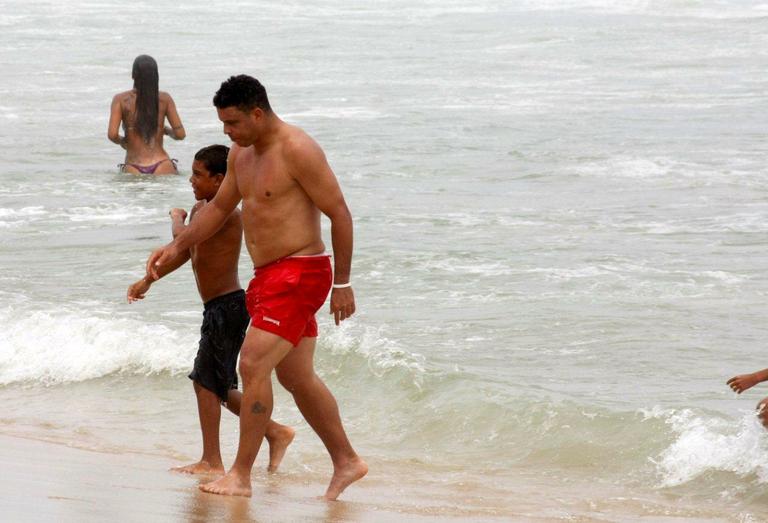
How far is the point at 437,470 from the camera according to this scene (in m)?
7.07

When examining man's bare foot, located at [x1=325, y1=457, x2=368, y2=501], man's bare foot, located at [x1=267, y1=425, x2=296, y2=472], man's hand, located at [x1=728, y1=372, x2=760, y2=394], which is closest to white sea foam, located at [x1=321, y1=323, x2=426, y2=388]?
man's bare foot, located at [x1=267, y1=425, x2=296, y2=472]

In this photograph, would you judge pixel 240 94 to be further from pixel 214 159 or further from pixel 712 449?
pixel 712 449

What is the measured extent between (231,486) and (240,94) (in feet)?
4.67

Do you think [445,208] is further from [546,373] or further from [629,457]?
[629,457]

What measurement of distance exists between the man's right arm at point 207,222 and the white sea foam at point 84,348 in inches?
129

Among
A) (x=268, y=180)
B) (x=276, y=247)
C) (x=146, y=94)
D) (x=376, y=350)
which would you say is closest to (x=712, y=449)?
(x=376, y=350)

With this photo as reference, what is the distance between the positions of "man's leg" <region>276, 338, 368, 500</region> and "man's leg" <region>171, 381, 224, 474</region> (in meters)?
0.60

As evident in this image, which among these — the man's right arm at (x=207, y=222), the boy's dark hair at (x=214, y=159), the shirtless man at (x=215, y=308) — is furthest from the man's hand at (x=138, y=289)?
the boy's dark hair at (x=214, y=159)

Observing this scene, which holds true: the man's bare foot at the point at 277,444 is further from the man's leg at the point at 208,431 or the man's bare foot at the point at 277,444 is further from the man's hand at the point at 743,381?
the man's hand at the point at 743,381

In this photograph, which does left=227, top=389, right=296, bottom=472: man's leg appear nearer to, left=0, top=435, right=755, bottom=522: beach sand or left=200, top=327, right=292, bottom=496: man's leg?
left=0, top=435, right=755, bottom=522: beach sand

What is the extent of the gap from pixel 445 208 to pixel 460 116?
6860 millimetres

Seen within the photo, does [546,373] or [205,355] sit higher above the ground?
[205,355]

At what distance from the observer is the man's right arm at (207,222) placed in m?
5.65

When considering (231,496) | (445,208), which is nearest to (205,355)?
(231,496)
